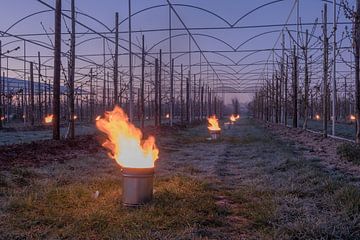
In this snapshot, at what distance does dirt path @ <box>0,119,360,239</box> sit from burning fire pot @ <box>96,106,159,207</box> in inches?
7.6

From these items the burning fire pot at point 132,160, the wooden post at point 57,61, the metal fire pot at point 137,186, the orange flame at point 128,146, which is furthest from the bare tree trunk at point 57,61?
the metal fire pot at point 137,186

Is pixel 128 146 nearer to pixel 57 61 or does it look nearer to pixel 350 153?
pixel 350 153

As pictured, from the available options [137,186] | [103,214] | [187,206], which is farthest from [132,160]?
[103,214]

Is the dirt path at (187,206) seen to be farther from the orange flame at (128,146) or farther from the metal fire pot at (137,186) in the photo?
the orange flame at (128,146)

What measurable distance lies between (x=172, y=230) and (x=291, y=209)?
1509 millimetres

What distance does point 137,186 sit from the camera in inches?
213

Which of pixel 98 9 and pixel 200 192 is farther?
pixel 98 9

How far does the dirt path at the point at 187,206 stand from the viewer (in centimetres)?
436

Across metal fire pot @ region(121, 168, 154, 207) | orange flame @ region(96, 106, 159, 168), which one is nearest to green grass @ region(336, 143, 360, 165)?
orange flame @ region(96, 106, 159, 168)

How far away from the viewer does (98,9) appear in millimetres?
18641

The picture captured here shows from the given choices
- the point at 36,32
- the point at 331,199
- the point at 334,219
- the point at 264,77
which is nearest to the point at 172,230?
the point at 334,219

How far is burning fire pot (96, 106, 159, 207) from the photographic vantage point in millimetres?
5453

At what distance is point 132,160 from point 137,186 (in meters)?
0.62

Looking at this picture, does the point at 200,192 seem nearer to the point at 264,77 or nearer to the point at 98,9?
the point at 98,9
